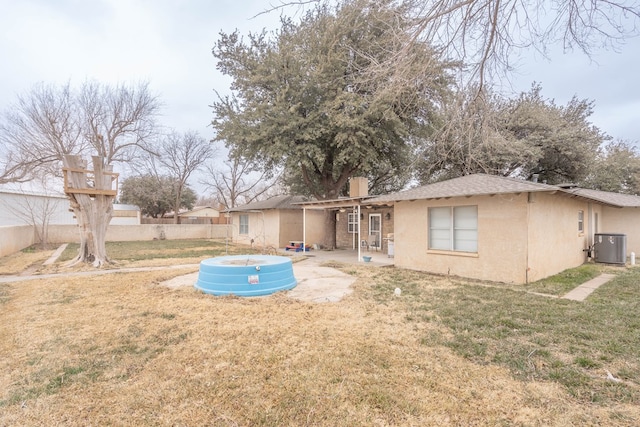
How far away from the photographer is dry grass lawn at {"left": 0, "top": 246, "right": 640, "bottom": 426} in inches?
101

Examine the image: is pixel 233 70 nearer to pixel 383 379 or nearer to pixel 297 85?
pixel 297 85

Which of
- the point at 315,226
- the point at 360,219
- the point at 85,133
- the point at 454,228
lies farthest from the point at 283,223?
the point at 85,133

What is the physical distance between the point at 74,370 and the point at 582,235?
47.6ft

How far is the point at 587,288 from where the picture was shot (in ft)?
23.6

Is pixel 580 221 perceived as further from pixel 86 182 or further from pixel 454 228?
pixel 86 182

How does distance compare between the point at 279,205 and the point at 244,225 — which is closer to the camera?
the point at 279,205

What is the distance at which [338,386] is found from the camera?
300 cm

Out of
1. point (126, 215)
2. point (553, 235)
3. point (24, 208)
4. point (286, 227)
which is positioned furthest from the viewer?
point (126, 215)

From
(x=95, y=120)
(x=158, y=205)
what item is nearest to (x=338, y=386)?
(x=95, y=120)

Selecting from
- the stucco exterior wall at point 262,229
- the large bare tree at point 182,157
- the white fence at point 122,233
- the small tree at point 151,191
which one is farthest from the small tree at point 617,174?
the small tree at point 151,191

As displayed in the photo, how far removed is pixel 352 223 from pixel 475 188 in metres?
9.79

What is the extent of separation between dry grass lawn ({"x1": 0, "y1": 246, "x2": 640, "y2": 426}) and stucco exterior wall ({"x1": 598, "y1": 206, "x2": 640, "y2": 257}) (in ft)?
47.5

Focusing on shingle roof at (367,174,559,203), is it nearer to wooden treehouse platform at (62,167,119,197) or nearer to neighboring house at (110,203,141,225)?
wooden treehouse platform at (62,167,119,197)

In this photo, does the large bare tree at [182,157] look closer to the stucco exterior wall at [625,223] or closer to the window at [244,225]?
the window at [244,225]
